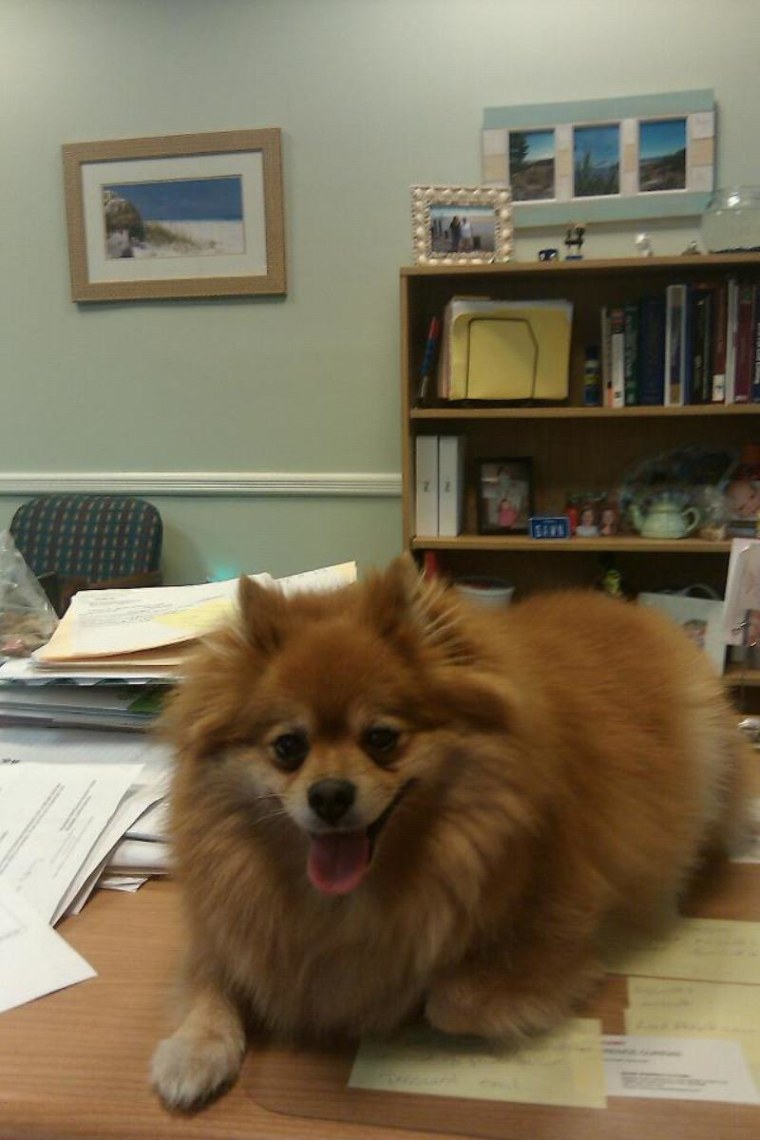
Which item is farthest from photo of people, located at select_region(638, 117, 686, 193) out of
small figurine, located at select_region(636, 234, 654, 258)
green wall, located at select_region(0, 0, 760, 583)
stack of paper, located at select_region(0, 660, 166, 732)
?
stack of paper, located at select_region(0, 660, 166, 732)

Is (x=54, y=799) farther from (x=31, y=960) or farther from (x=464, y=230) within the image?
(x=464, y=230)

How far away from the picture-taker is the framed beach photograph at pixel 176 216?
2.92 m

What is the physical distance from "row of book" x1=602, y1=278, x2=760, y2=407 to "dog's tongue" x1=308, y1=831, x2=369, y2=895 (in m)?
2.19

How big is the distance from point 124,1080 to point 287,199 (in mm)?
2845

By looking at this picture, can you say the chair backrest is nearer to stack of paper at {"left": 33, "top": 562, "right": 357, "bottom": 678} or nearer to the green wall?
the green wall

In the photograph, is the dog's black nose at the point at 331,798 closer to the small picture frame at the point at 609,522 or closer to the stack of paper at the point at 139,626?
the stack of paper at the point at 139,626

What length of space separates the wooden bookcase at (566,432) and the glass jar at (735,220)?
0.07 meters

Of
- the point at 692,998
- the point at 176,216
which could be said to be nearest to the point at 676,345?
the point at 176,216

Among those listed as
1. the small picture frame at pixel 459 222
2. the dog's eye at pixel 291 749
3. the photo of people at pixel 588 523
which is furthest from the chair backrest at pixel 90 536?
the dog's eye at pixel 291 749

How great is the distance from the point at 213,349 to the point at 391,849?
2.63 m

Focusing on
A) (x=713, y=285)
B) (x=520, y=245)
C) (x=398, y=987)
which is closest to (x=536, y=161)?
(x=520, y=245)

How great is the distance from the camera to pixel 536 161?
9.04 ft

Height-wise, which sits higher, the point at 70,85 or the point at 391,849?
the point at 70,85

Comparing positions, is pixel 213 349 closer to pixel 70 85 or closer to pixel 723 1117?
pixel 70 85
